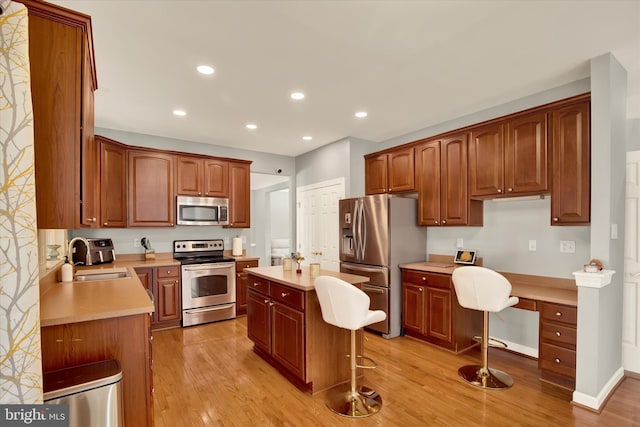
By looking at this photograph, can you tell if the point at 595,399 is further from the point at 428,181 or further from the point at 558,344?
the point at 428,181

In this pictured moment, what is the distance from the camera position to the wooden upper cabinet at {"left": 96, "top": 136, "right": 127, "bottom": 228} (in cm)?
394

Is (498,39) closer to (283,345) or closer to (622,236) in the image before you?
(622,236)

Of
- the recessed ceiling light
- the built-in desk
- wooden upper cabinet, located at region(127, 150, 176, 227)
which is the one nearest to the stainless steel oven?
wooden upper cabinet, located at region(127, 150, 176, 227)

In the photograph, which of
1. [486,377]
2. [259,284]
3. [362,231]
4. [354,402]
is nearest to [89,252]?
[259,284]

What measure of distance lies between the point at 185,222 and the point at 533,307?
4410 mm

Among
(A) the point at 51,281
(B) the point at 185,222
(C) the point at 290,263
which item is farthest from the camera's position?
(B) the point at 185,222

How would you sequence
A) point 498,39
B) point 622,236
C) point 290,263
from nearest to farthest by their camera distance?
point 498,39 → point 622,236 → point 290,263

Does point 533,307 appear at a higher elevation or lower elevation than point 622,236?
lower

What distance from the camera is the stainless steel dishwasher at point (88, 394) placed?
1396 mm

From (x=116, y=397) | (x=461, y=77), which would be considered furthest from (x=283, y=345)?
(x=461, y=77)

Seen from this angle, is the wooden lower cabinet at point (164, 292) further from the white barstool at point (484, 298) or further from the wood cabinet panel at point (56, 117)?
the white barstool at point (484, 298)

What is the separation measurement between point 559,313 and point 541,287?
0.56 meters

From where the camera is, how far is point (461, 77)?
288cm

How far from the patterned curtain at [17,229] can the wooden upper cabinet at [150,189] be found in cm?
344
